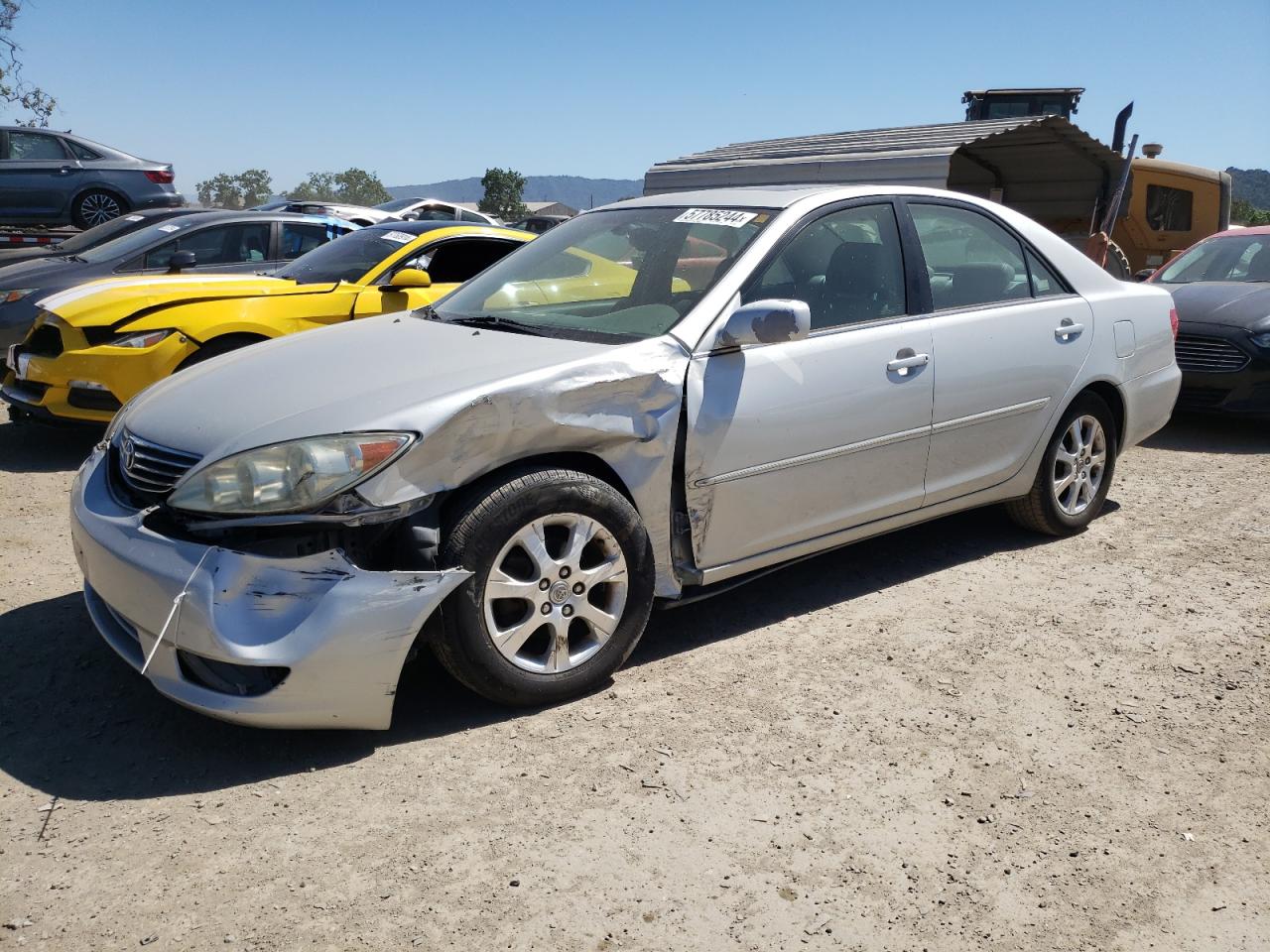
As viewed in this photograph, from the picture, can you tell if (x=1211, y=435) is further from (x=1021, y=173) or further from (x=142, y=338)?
(x=142, y=338)

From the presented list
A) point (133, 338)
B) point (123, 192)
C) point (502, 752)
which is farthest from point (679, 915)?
point (123, 192)

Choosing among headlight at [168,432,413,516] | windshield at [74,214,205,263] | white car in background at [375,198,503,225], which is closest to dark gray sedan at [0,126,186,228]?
white car in background at [375,198,503,225]

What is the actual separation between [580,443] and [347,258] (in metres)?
4.56

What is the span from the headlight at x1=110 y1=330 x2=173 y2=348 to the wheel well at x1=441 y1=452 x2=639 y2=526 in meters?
3.74

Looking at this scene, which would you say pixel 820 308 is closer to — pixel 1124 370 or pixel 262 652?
pixel 1124 370

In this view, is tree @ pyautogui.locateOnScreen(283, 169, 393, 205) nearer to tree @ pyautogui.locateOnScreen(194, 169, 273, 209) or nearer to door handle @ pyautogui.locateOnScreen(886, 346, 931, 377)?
tree @ pyautogui.locateOnScreen(194, 169, 273, 209)

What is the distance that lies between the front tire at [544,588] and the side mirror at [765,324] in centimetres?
67

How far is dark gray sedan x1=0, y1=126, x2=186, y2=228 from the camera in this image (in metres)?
14.5

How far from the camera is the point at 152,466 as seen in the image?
3258 mm

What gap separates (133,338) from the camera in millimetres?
6172

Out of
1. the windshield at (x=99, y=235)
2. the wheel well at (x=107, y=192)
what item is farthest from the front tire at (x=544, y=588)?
the wheel well at (x=107, y=192)

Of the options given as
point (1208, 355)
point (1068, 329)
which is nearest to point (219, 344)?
point (1068, 329)

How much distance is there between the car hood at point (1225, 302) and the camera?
7711mm

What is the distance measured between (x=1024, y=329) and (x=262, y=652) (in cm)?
334
